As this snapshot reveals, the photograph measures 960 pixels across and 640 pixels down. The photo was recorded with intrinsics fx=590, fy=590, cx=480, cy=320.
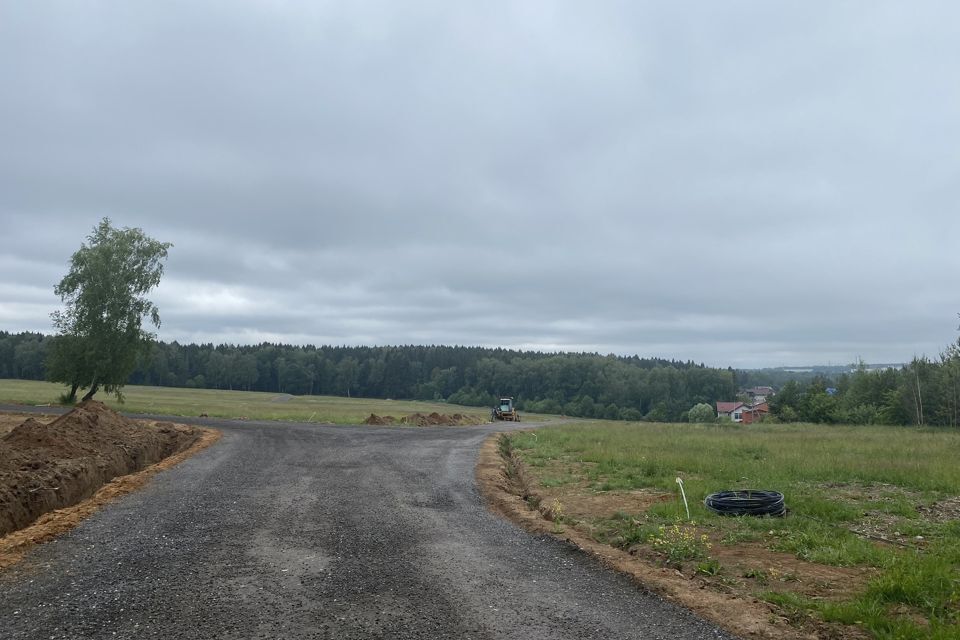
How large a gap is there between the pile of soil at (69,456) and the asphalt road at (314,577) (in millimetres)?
1255

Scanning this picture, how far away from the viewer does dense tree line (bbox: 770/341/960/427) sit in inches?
2272

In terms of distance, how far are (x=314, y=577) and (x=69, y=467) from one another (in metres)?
9.08

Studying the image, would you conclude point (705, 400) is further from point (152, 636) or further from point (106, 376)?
point (152, 636)

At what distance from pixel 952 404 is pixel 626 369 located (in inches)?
3336

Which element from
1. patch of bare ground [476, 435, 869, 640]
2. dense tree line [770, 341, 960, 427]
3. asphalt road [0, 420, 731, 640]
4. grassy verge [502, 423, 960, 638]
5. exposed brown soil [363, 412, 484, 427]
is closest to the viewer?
asphalt road [0, 420, 731, 640]

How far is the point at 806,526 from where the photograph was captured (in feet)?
31.2

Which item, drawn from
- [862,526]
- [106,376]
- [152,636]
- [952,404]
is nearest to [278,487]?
[152,636]

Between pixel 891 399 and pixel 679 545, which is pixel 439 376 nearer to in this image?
pixel 891 399

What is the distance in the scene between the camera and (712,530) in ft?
30.8

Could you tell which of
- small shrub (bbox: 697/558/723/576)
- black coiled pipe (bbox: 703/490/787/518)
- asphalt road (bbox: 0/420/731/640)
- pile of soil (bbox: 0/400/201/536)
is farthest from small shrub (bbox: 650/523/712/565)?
pile of soil (bbox: 0/400/201/536)

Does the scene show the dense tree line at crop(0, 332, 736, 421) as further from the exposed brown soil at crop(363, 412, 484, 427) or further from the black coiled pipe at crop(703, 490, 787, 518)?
the black coiled pipe at crop(703, 490, 787, 518)

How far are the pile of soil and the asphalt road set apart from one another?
126 centimetres

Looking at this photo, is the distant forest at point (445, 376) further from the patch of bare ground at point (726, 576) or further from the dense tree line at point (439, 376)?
the patch of bare ground at point (726, 576)

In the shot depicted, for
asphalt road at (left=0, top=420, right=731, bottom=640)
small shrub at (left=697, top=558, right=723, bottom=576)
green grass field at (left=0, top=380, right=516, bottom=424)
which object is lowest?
green grass field at (left=0, top=380, right=516, bottom=424)
